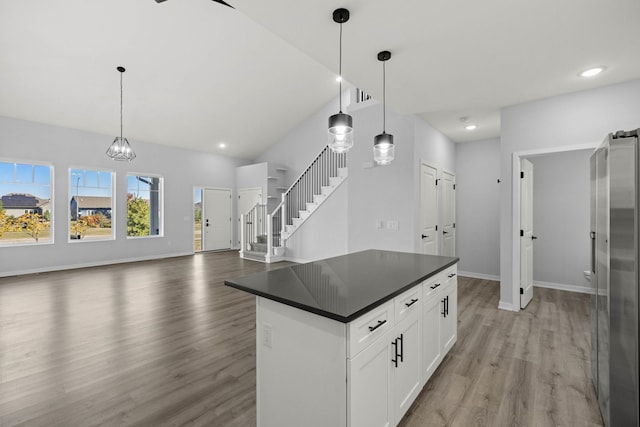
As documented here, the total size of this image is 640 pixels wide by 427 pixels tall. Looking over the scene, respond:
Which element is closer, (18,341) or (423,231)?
(18,341)

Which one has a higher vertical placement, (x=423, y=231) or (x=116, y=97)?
(x=116, y=97)

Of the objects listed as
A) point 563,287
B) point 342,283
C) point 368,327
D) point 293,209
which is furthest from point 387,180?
point 293,209

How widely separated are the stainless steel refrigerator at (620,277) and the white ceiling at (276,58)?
1291 mm

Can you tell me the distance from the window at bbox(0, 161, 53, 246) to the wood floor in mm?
2353

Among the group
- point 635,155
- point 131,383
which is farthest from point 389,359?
point 131,383

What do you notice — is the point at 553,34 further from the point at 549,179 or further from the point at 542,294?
the point at 542,294

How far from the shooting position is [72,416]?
196cm

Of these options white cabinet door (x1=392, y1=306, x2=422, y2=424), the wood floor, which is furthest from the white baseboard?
white cabinet door (x1=392, y1=306, x2=422, y2=424)

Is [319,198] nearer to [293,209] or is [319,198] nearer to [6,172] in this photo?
[293,209]

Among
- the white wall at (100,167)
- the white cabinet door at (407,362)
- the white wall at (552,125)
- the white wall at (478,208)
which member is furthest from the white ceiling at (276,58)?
the white cabinet door at (407,362)

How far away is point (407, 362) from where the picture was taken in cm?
194

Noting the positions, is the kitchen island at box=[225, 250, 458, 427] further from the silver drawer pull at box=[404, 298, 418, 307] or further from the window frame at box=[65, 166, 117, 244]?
the window frame at box=[65, 166, 117, 244]

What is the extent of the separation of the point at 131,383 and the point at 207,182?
25.6ft

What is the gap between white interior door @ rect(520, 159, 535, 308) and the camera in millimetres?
4152
